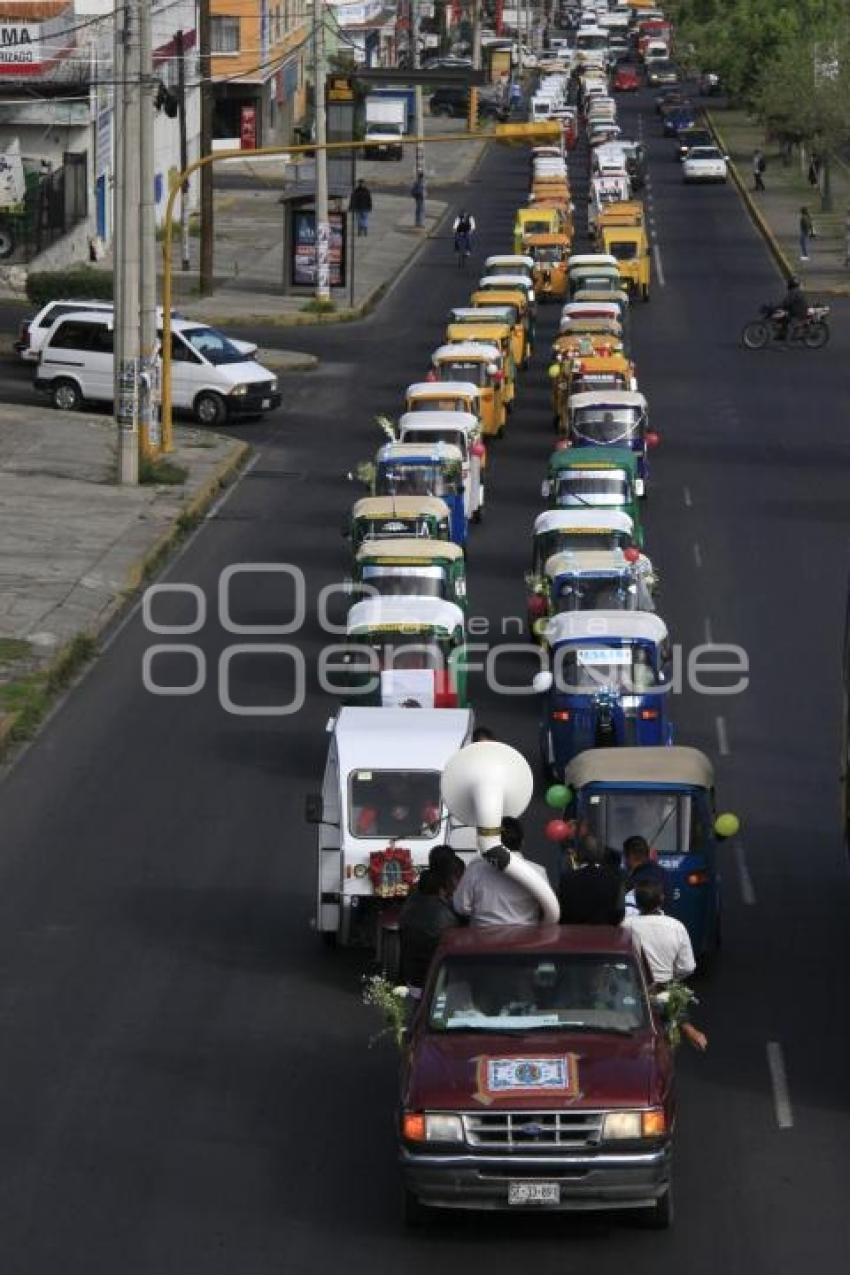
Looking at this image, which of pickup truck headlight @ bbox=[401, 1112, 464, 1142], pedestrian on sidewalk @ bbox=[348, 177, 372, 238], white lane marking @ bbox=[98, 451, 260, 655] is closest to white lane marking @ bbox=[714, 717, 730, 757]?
white lane marking @ bbox=[98, 451, 260, 655]

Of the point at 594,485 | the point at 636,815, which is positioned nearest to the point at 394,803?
the point at 636,815

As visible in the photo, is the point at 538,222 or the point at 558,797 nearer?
the point at 558,797

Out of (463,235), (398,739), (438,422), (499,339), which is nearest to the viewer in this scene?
(398,739)

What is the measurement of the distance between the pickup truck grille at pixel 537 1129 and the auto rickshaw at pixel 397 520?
20.4 m

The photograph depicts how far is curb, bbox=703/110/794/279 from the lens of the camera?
80.1m

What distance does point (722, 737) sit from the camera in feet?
104

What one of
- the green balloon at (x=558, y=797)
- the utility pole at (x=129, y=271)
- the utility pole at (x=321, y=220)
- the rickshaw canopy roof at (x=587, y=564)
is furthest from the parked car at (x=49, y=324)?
the green balloon at (x=558, y=797)

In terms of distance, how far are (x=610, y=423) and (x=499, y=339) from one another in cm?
890

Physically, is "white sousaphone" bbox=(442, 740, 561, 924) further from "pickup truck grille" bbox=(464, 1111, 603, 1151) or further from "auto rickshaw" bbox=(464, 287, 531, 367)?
"auto rickshaw" bbox=(464, 287, 531, 367)

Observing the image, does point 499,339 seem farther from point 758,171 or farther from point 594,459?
point 758,171

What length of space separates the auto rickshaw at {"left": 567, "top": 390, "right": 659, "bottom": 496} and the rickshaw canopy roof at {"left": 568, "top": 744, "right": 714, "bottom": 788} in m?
23.4

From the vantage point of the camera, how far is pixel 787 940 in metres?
24.1

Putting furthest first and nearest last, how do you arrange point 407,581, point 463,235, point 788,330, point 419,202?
1. point 419,202
2. point 463,235
3. point 788,330
4. point 407,581

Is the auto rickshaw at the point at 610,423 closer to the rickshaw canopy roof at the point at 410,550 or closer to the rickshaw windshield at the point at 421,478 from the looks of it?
the rickshaw windshield at the point at 421,478
